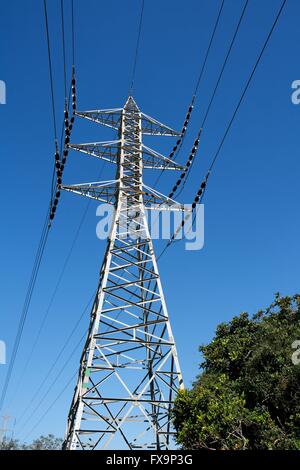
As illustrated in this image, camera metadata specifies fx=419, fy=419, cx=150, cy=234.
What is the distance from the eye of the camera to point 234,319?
2820 cm

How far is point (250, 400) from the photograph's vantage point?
67.5 ft

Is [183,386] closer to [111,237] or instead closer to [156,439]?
[156,439]

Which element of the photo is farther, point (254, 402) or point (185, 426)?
point (254, 402)

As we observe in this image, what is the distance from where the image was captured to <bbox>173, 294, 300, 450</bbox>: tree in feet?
55.1

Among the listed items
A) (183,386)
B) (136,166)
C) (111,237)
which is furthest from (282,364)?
(136,166)

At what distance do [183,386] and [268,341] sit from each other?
630 centimetres

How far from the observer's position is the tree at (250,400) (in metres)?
16.8

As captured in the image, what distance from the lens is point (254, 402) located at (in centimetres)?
2034

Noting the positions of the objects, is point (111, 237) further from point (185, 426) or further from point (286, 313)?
point (286, 313)
